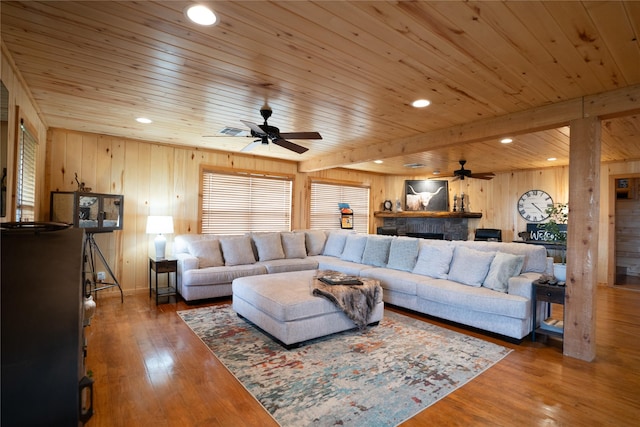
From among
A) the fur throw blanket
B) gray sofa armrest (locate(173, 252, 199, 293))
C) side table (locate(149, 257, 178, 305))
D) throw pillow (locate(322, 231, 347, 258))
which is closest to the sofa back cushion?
the fur throw blanket

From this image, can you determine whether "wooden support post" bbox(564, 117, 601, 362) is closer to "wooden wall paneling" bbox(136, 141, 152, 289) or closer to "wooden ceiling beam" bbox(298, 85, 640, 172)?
"wooden ceiling beam" bbox(298, 85, 640, 172)

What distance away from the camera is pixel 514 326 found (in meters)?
3.24

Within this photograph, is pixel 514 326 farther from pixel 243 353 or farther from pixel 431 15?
pixel 431 15

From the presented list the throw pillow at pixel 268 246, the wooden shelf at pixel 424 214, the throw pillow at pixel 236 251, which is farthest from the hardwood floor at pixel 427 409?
the wooden shelf at pixel 424 214

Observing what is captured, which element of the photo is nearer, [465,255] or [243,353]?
[243,353]

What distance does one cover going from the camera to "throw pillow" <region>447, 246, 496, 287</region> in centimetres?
379

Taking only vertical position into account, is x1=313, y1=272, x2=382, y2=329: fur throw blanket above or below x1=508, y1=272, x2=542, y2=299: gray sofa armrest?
below

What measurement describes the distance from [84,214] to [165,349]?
2387 mm

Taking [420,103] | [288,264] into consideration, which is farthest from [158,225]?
[420,103]

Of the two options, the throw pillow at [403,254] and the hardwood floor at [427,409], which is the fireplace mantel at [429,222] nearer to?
the throw pillow at [403,254]

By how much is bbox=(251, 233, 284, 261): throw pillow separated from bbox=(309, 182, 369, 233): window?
64.2 inches

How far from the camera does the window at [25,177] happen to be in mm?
2691

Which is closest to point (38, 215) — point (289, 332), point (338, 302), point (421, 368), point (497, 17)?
point (289, 332)

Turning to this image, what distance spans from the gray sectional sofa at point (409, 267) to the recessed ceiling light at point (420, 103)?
195 centimetres
